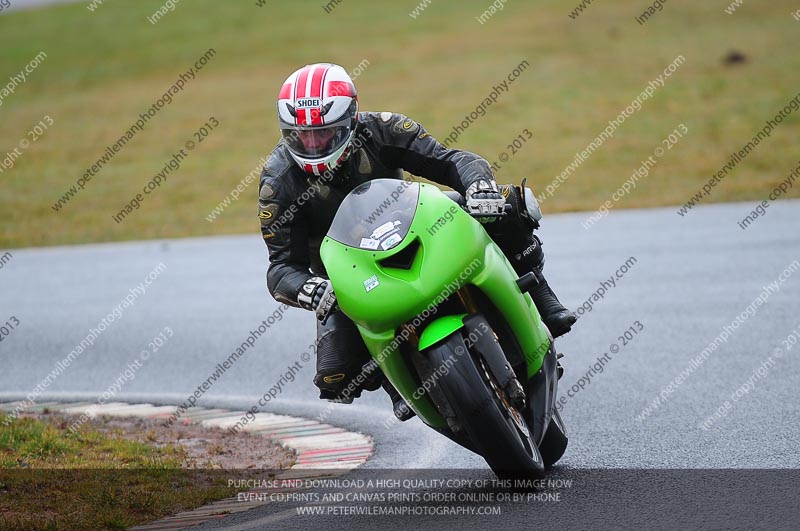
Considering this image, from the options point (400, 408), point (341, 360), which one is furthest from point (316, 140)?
point (400, 408)

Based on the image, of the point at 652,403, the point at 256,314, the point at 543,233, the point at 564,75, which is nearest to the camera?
the point at 652,403

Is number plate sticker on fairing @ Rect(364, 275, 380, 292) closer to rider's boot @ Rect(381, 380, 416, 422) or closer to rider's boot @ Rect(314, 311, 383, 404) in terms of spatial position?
rider's boot @ Rect(314, 311, 383, 404)

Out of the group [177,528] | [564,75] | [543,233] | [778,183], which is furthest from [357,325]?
[564,75]

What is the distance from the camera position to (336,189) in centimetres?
595

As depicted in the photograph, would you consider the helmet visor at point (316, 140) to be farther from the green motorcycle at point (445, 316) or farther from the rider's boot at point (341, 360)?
the rider's boot at point (341, 360)

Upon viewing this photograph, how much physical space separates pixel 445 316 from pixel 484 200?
0.76 meters

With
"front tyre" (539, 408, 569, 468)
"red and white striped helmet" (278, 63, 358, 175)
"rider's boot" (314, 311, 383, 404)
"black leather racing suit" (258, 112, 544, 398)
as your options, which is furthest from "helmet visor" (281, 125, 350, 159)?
"front tyre" (539, 408, 569, 468)

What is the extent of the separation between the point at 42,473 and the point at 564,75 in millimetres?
24448

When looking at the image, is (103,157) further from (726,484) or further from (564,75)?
(726,484)

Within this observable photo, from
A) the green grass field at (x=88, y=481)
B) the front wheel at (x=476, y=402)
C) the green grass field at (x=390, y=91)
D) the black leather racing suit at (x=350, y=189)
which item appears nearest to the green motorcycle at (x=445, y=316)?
the front wheel at (x=476, y=402)

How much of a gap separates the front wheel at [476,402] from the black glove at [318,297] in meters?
0.66

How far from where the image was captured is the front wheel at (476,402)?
15.8 ft

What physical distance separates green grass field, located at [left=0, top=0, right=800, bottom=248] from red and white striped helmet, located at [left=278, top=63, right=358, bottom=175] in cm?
1073

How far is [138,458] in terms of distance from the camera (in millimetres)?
6816
